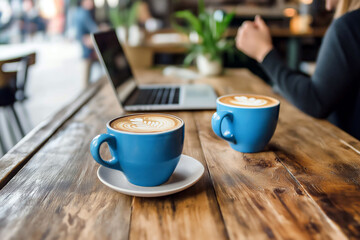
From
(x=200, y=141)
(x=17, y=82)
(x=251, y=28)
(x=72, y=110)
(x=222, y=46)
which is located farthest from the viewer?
(x=17, y=82)

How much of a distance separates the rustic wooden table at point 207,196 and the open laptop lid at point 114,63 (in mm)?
268

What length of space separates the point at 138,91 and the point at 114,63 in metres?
0.15

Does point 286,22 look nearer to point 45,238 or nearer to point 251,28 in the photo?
point 251,28

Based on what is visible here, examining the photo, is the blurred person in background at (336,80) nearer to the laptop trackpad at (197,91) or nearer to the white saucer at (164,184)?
the laptop trackpad at (197,91)

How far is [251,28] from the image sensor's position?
3.65ft

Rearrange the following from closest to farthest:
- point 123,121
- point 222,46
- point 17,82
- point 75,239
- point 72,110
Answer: point 75,239 < point 123,121 < point 72,110 < point 222,46 < point 17,82

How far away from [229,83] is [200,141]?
752 millimetres

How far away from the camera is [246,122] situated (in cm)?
57

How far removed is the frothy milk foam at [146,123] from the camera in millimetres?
450

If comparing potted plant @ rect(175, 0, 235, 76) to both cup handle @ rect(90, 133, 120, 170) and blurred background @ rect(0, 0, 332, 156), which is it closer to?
blurred background @ rect(0, 0, 332, 156)

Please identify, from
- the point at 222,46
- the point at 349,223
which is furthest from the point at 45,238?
the point at 222,46

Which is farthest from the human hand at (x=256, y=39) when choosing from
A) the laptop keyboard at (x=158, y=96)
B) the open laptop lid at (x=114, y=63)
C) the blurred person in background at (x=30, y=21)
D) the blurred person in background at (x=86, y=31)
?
the blurred person in background at (x=30, y=21)

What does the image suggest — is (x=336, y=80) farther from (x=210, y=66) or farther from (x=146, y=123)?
(x=210, y=66)

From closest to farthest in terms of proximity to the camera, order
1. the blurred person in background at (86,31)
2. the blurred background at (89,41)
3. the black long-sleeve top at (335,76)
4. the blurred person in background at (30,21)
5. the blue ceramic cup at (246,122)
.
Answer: the blue ceramic cup at (246,122) → the black long-sleeve top at (335,76) → the blurred background at (89,41) → the blurred person in background at (86,31) → the blurred person in background at (30,21)
